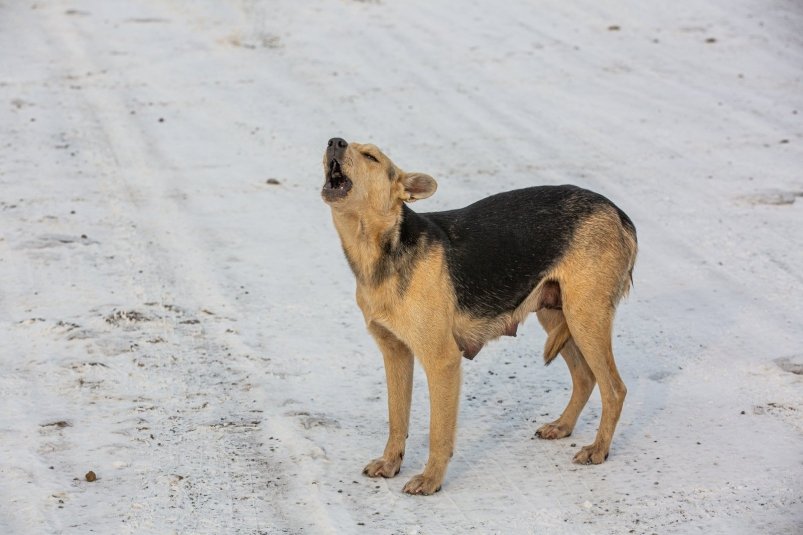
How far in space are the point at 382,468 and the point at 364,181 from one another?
1791mm

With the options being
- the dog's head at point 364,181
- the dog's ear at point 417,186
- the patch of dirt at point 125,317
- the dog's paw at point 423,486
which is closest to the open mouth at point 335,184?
the dog's head at point 364,181

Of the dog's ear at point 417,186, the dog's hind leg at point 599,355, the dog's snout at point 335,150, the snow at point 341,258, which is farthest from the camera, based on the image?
the dog's hind leg at point 599,355

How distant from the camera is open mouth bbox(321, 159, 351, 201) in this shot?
6742 mm

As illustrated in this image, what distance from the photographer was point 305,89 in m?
14.6

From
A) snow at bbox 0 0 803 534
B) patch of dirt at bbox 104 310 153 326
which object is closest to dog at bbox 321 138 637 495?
snow at bbox 0 0 803 534

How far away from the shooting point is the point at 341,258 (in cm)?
1071

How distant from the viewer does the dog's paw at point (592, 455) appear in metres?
7.36

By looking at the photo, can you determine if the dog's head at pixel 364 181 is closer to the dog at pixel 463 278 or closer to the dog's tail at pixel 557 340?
the dog at pixel 463 278

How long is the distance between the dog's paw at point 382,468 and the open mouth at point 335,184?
169 cm

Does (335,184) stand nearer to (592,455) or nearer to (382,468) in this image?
(382,468)

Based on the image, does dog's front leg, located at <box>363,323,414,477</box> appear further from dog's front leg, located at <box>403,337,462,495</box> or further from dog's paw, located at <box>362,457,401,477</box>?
dog's front leg, located at <box>403,337,462,495</box>

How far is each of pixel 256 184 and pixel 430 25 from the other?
217 inches

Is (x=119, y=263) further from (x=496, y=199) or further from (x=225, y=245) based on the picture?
(x=496, y=199)

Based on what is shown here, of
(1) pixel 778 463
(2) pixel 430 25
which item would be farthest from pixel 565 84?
(1) pixel 778 463
